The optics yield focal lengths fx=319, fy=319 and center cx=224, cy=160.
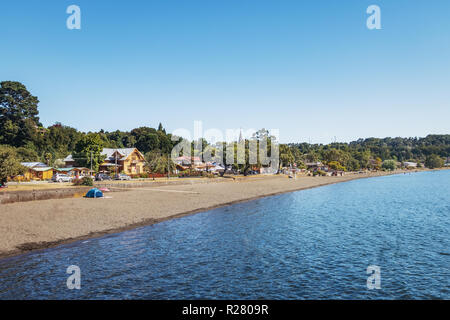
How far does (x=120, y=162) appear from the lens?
325 feet

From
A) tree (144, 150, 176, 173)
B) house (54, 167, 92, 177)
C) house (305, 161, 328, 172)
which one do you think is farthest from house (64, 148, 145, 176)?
house (305, 161, 328, 172)

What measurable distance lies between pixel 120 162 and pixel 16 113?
163 ft

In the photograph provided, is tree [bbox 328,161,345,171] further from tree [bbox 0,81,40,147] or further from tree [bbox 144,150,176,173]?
tree [bbox 0,81,40,147]

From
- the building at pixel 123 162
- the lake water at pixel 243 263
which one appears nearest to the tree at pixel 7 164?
the lake water at pixel 243 263

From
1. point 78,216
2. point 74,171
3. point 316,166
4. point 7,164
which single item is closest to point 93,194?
point 7,164

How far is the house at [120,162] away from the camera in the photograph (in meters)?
97.4

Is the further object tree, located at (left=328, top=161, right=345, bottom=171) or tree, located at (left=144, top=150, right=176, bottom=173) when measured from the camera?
tree, located at (left=328, top=161, right=345, bottom=171)

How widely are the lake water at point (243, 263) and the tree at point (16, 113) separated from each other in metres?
101

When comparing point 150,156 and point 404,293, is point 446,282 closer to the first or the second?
point 404,293

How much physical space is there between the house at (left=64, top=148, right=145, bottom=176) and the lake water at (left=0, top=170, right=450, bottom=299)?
6744 centimetres

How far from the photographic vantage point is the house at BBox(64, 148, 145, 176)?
3834 inches

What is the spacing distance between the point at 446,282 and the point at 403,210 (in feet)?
111

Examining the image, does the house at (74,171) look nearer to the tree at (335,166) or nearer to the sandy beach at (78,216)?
the sandy beach at (78,216)
